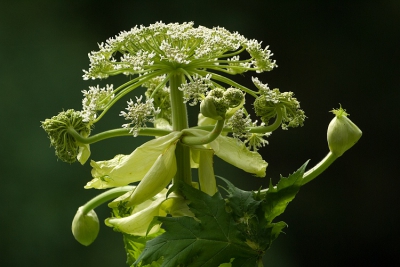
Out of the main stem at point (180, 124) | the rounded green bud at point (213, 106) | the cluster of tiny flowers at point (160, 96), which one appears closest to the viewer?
the rounded green bud at point (213, 106)

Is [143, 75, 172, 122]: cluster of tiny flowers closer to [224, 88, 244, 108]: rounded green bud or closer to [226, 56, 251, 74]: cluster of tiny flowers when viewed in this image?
[226, 56, 251, 74]: cluster of tiny flowers

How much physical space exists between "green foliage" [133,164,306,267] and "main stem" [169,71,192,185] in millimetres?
28

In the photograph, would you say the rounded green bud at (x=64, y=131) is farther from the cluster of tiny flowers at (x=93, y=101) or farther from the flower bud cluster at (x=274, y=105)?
the flower bud cluster at (x=274, y=105)

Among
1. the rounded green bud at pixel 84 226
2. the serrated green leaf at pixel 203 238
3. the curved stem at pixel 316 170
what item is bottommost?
the serrated green leaf at pixel 203 238

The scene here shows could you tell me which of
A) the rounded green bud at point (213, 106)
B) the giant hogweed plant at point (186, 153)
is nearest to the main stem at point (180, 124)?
the giant hogweed plant at point (186, 153)

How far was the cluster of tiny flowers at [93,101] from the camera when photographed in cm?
68

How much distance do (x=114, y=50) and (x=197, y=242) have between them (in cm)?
23

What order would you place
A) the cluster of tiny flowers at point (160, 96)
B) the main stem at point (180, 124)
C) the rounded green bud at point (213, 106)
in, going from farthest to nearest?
the cluster of tiny flowers at point (160, 96), the main stem at point (180, 124), the rounded green bud at point (213, 106)

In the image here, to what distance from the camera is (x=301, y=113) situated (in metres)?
0.69

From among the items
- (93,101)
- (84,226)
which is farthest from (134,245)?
(93,101)

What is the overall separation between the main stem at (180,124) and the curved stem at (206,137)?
0.01 meters

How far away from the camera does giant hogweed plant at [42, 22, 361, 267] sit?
2.16 ft

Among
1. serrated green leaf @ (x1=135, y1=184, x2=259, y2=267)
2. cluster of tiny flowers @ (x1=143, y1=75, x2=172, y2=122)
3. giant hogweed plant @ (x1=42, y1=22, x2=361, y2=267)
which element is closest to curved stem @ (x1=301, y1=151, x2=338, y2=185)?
giant hogweed plant @ (x1=42, y1=22, x2=361, y2=267)

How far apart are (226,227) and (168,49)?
0.64 ft
